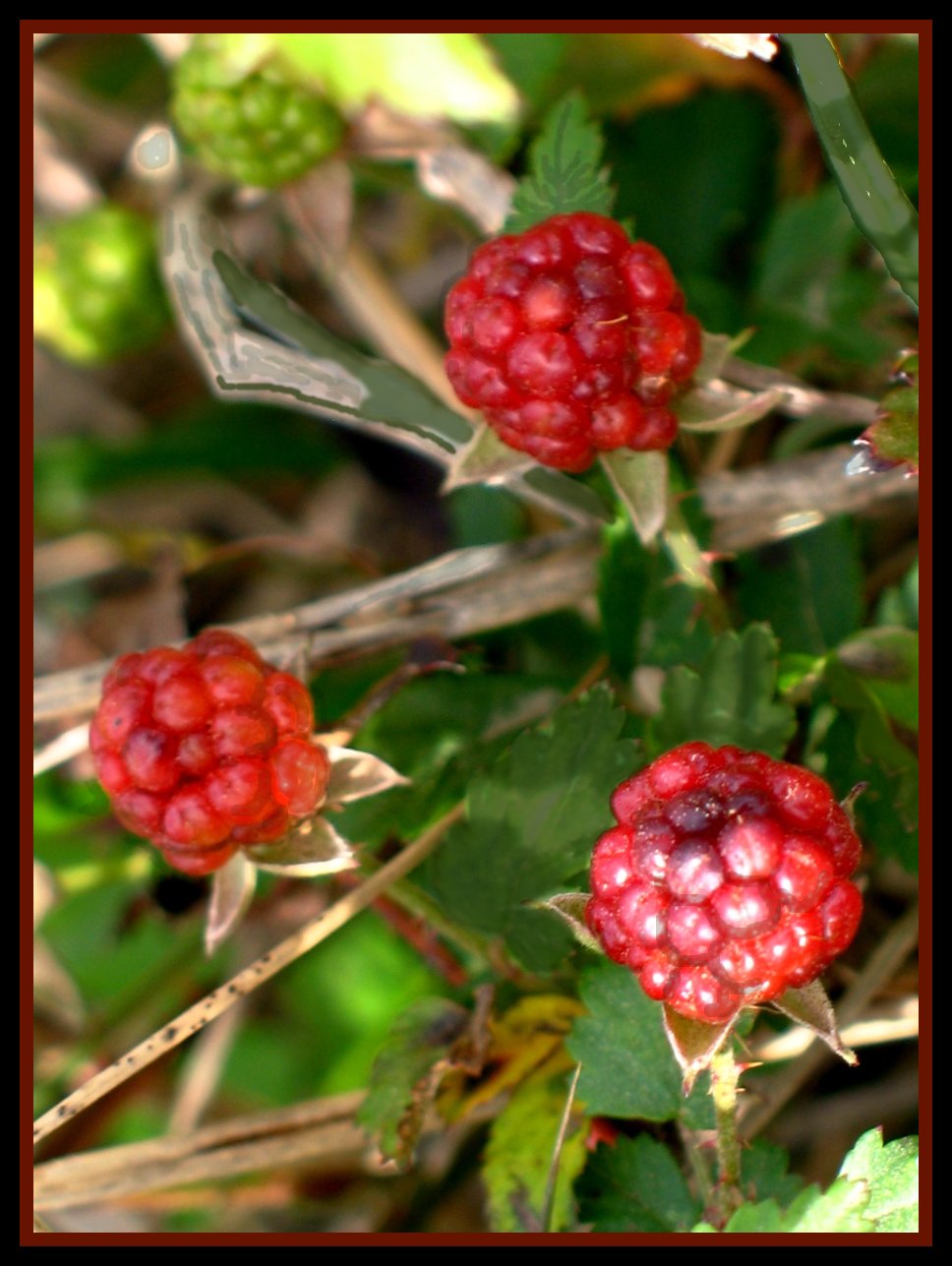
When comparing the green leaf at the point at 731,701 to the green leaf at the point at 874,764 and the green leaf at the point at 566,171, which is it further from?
the green leaf at the point at 566,171

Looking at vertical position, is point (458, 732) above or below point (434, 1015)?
above

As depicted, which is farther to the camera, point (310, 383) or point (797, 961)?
point (310, 383)

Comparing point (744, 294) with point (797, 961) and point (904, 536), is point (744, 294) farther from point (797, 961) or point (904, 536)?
point (797, 961)

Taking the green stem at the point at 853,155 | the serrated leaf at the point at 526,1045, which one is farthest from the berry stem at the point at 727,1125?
the green stem at the point at 853,155

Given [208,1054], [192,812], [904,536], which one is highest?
[904,536]

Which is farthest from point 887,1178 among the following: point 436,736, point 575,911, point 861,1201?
point 436,736

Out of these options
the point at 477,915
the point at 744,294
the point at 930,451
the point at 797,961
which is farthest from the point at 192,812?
the point at 744,294

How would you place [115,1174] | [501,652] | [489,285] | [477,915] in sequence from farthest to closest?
[501,652] < [115,1174] < [477,915] < [489,285]

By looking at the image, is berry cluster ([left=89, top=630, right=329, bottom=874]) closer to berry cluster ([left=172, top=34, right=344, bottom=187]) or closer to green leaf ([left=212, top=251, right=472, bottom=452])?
green leaf ([left=212, top=251, right=472, bottom=452])
